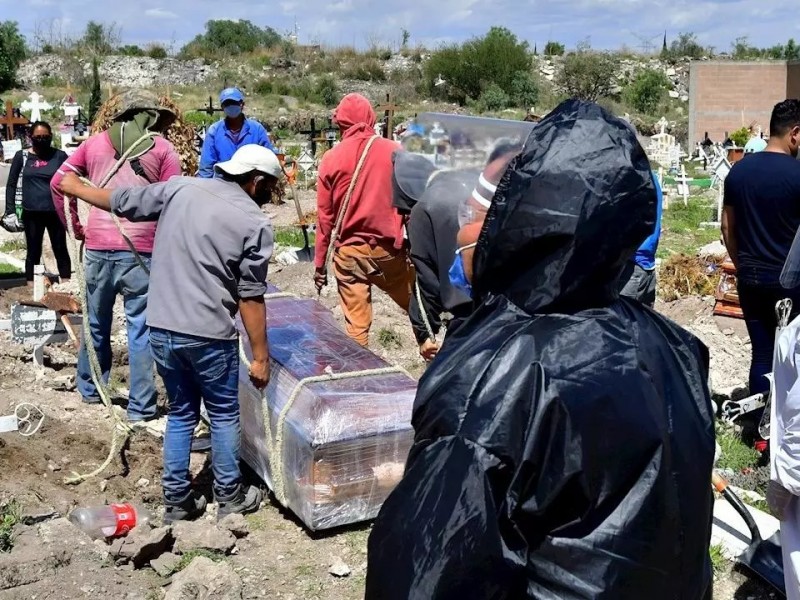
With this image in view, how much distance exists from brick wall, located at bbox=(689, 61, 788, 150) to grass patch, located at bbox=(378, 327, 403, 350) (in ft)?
83.4

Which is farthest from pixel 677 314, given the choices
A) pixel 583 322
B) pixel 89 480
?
pixel 583 322

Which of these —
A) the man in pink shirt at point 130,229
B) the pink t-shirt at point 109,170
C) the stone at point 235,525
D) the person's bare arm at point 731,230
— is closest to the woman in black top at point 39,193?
the man in pink shirt at point 130,229

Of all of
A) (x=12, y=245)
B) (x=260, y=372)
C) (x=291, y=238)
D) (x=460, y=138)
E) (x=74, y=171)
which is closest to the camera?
(x=460, y=138)

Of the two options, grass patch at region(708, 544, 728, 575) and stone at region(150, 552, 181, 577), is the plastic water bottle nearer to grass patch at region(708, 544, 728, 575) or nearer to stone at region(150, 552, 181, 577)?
stone at region(150, 552, 181, 577)

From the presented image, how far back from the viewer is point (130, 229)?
16.6ft

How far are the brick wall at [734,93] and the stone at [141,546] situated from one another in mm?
29105

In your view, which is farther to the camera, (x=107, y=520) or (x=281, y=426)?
(x=281, y=426)

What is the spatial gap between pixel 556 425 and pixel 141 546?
287 cm

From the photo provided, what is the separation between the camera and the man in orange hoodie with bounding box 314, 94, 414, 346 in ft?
17.8

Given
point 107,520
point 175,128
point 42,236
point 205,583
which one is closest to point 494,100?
point 42,236

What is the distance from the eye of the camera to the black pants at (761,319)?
5.01 m

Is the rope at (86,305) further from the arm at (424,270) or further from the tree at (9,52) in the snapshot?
the tree at (9,52)

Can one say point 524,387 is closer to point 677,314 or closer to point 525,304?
point 525,304

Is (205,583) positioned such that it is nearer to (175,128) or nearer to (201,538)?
(201,538)
